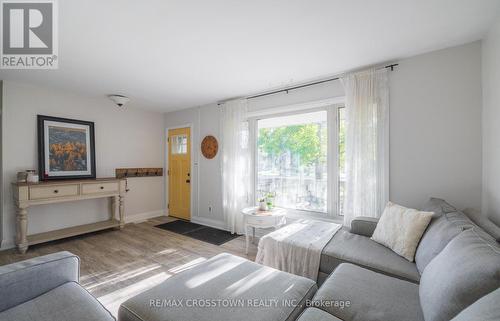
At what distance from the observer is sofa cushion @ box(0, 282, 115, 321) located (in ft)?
3.55

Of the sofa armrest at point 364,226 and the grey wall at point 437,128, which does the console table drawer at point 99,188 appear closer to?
the sofa armrest at point 364,226

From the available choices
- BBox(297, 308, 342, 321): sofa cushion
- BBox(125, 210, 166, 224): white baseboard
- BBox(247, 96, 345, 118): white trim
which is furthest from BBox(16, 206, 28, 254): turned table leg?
BBox(297, 308, 342, 321): sofa cushion

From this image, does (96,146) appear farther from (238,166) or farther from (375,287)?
(375,287)

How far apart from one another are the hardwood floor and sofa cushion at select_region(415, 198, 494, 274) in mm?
1942

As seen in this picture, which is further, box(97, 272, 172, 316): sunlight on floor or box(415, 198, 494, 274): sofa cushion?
box(97, 272, 172, 316): sunlight on floor

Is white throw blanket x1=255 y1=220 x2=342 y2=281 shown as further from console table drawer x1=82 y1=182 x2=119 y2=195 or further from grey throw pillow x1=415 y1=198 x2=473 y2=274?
console table drawer x1=82 y1=182 x2=119 y2=195

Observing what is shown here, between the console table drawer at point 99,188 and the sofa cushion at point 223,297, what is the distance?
Answer: 116 inches

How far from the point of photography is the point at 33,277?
1.28 m

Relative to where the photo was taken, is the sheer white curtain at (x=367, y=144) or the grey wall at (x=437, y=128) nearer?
the grey wall at (x=437, y=128)

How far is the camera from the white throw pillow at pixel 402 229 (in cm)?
172

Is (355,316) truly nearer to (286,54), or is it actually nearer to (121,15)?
(286,54)

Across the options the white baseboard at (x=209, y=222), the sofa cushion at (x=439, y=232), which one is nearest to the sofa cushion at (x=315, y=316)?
the sofa cushion at (x=439, y=232)

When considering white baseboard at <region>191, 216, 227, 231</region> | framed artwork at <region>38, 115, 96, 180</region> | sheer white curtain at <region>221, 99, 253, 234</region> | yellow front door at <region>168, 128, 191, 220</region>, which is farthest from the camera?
yellow front door at <region>168, 128, 191, 220</region>

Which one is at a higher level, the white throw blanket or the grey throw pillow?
the grey throw pillow
